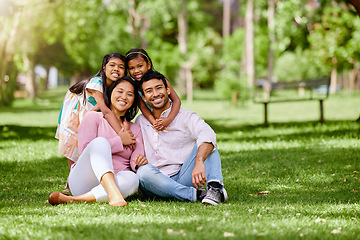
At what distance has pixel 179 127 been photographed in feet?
17.0

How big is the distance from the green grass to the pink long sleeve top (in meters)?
0.42

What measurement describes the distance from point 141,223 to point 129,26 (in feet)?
117

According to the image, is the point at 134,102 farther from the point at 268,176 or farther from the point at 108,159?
the point at 268,176

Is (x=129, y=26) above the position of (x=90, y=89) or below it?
above

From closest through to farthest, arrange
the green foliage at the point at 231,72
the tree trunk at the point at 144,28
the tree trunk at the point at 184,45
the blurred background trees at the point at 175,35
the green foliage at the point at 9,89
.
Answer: the blurred background trees at the point at 175,35 → the green foliage at the point at 231,72 → the green foliage at the point at 9,89 → the tree trunk at the point at 184,45 → the tree trunk at the point at 144,28

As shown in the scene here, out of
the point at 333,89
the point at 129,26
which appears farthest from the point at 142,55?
the point at 333,89

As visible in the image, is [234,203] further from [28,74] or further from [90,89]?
[28,74]

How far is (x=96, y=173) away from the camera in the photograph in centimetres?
460

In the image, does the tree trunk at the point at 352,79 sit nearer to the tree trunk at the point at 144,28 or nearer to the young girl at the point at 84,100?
the tree trunk at the point at 144,28

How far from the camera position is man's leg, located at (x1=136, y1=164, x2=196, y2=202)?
4.93m

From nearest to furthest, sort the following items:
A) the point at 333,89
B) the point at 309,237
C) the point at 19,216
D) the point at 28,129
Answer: the point at 309,237 → the point at 19,216 → the point at 28,129 → the point at 333,89

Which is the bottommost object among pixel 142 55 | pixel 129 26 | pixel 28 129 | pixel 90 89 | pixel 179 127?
pixel 28 129

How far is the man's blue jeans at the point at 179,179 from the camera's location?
492 centimetres

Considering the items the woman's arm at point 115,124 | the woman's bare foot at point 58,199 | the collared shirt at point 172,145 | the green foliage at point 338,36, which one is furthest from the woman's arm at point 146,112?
the green foliage at point 338,36
